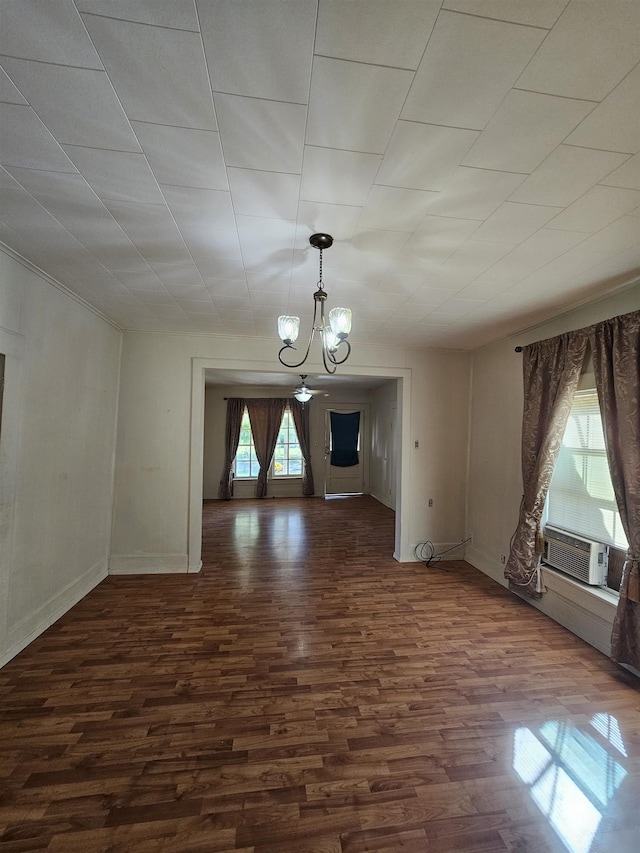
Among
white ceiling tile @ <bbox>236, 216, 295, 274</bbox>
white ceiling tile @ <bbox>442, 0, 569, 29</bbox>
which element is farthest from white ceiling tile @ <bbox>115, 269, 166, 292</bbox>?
white ceiling tile @ <bbox>442, 0, 569, 29</bbox>

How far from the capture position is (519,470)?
3350 mm

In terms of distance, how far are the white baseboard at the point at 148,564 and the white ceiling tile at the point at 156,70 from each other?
3.72 meters

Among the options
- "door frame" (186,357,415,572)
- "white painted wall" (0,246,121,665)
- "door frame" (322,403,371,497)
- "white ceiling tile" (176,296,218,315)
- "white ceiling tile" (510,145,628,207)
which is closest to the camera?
"white ceiling tile" (510,145,628,207)

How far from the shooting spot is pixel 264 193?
4.71 feet

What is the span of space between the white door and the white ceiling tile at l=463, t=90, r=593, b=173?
6.74 metres

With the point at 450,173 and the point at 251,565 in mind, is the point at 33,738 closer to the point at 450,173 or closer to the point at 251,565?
the point at 251,565

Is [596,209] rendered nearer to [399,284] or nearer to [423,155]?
[423,155]

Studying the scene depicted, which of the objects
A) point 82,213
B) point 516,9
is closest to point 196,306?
point 82,213

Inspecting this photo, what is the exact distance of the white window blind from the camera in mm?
2525

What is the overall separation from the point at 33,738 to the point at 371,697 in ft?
5.62

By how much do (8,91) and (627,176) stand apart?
2158mm

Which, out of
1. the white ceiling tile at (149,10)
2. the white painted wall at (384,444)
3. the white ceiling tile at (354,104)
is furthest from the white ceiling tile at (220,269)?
the white painted wall at (384,444)

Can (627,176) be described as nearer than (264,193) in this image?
Yes

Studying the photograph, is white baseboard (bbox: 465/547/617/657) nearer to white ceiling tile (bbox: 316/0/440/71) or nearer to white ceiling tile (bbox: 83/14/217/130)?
white ceiling tile (bbox: 316/0/440/71)
